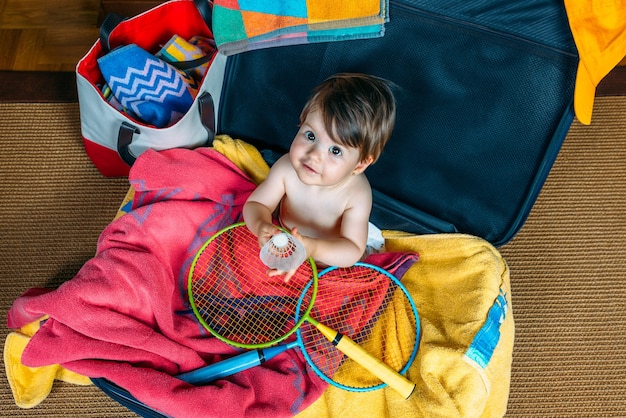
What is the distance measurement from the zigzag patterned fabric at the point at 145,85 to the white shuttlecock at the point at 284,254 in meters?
0.46

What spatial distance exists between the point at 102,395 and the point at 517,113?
0.96 m

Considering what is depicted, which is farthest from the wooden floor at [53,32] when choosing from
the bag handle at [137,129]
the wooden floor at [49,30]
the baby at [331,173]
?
the baby at [331,173]

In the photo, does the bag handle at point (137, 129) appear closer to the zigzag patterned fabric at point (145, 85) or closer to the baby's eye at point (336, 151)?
the zigzag patterned fabric at point (145, 85)

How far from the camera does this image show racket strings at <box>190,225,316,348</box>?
3.47 ft

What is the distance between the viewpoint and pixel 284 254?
924 millimetres

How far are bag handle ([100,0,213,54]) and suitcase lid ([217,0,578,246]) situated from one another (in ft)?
0.41

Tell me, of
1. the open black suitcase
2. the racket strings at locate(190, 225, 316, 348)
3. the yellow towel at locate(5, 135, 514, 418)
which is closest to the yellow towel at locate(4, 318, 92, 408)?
the yellow towel at locate(5, 135, 514, 418)

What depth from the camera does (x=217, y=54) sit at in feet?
4.09


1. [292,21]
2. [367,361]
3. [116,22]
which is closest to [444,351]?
[367,361]

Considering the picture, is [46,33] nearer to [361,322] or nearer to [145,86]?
[145,86]

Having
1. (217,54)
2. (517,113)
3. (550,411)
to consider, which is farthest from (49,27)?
(550,411)

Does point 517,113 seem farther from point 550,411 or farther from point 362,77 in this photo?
point 550,411

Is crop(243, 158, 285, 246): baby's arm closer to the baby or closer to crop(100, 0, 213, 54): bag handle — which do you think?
the baby

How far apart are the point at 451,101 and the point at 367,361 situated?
508mm
